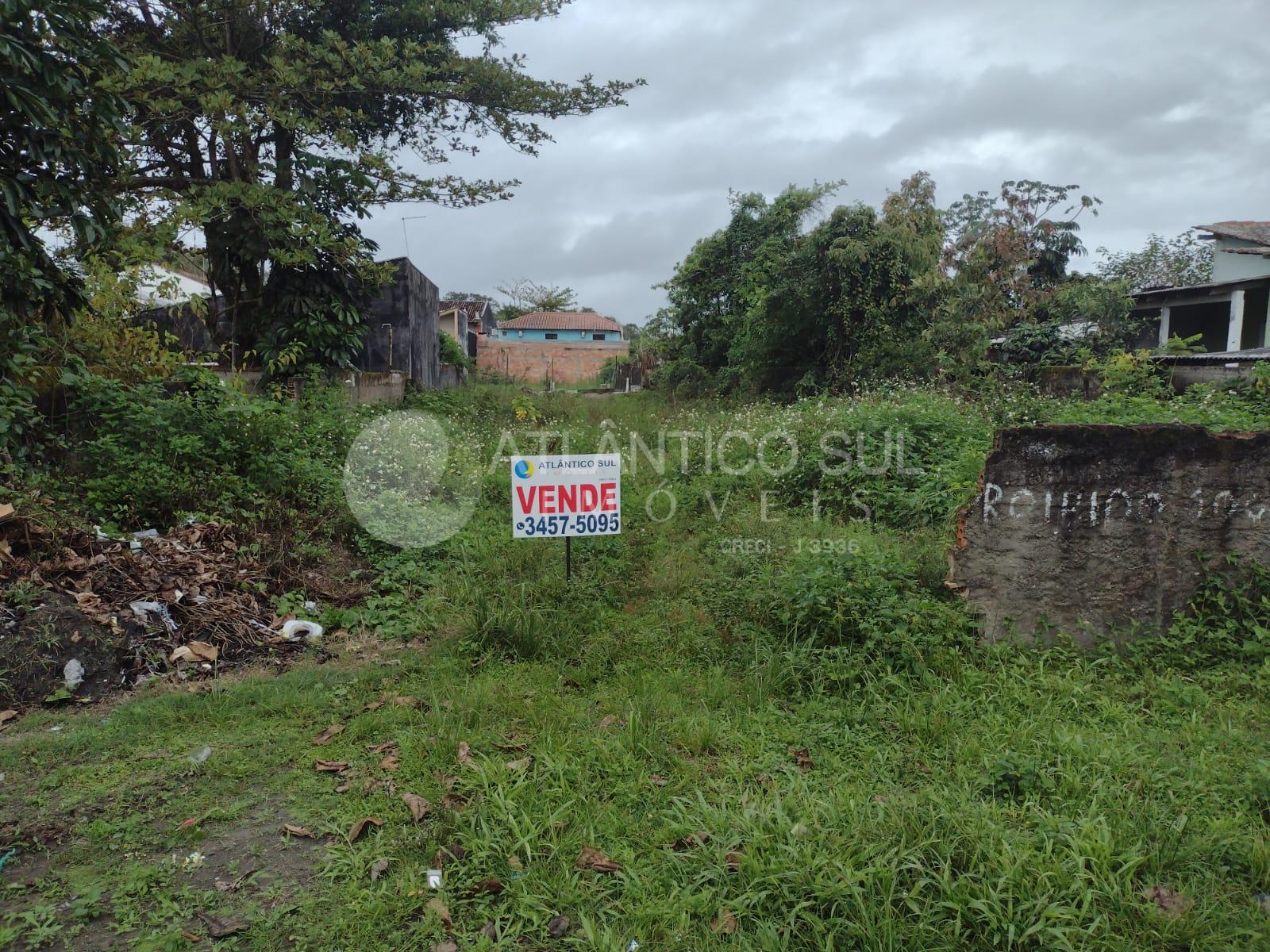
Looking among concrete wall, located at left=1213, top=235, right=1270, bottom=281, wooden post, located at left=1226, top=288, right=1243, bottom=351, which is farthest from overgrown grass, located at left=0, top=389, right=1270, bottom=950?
concrete wall, located at left=1213, top=235, right=1270, bottom=281

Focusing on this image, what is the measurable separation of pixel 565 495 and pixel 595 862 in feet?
9.47

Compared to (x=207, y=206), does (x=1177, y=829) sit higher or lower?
lower

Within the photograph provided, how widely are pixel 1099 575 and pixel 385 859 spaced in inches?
158

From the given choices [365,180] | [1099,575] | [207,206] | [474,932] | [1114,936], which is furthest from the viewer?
[365,180]

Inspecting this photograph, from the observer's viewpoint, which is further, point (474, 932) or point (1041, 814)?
point (1041, 814)

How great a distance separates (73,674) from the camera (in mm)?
4121

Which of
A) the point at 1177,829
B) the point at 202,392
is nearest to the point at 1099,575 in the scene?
the point at 1177,829

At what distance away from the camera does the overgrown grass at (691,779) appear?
7.80ft

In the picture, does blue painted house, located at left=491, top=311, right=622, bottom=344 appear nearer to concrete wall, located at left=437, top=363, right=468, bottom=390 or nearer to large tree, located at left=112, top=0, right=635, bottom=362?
concrete wall, located at left=437, top=363, right=468, bottom=390

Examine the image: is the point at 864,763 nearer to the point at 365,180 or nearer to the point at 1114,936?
the point at 1114,936

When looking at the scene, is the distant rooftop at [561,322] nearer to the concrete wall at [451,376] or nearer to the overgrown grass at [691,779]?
the concrete wall at [451,376]

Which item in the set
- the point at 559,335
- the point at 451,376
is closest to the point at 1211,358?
the point at 451,376

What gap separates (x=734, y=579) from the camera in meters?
5.15

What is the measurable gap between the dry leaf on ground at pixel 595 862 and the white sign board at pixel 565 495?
269 centimetres
